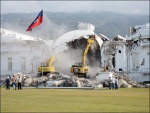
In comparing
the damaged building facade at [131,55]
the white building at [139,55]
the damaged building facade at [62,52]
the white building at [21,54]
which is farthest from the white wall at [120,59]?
the white building at [21,54]

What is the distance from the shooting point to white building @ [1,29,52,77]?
68625 mm

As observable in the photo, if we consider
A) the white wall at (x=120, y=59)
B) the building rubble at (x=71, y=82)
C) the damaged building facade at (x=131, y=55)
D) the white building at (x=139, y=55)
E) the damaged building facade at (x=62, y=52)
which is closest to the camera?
the building rubble at (x=71, y=82)

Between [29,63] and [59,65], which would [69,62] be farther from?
[29,63]

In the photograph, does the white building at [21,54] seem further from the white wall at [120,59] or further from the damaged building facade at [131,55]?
the white wall at [120,59]

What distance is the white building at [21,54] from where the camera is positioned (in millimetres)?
68625

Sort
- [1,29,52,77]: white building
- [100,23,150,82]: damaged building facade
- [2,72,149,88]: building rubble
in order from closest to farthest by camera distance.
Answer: [2,72,149,88]: building rubble < [100,23,150,82]: damaged building facade < [1,29,52,77]: white building

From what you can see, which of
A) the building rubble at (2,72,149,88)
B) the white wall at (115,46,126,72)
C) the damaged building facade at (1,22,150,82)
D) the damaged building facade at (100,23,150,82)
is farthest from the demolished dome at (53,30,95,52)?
the building rubble at (2,72,149,88)

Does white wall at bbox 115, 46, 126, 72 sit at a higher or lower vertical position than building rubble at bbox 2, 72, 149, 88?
higher

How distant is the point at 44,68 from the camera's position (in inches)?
2343

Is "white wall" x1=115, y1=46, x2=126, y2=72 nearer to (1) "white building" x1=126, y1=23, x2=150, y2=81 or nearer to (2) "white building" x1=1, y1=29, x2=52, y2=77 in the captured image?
(1) "white building" x1=126, y1=23, x2=150, y2=81

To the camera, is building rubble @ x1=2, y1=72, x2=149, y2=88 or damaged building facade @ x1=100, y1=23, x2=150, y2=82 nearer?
building rubble @ x1=2, y1=72, x2=149, y2=88

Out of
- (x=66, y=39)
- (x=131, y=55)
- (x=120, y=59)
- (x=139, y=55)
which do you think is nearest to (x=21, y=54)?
(x=66, y=39)

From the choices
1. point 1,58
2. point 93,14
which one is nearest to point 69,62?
point 1,58

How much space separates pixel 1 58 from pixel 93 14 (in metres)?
69.6
